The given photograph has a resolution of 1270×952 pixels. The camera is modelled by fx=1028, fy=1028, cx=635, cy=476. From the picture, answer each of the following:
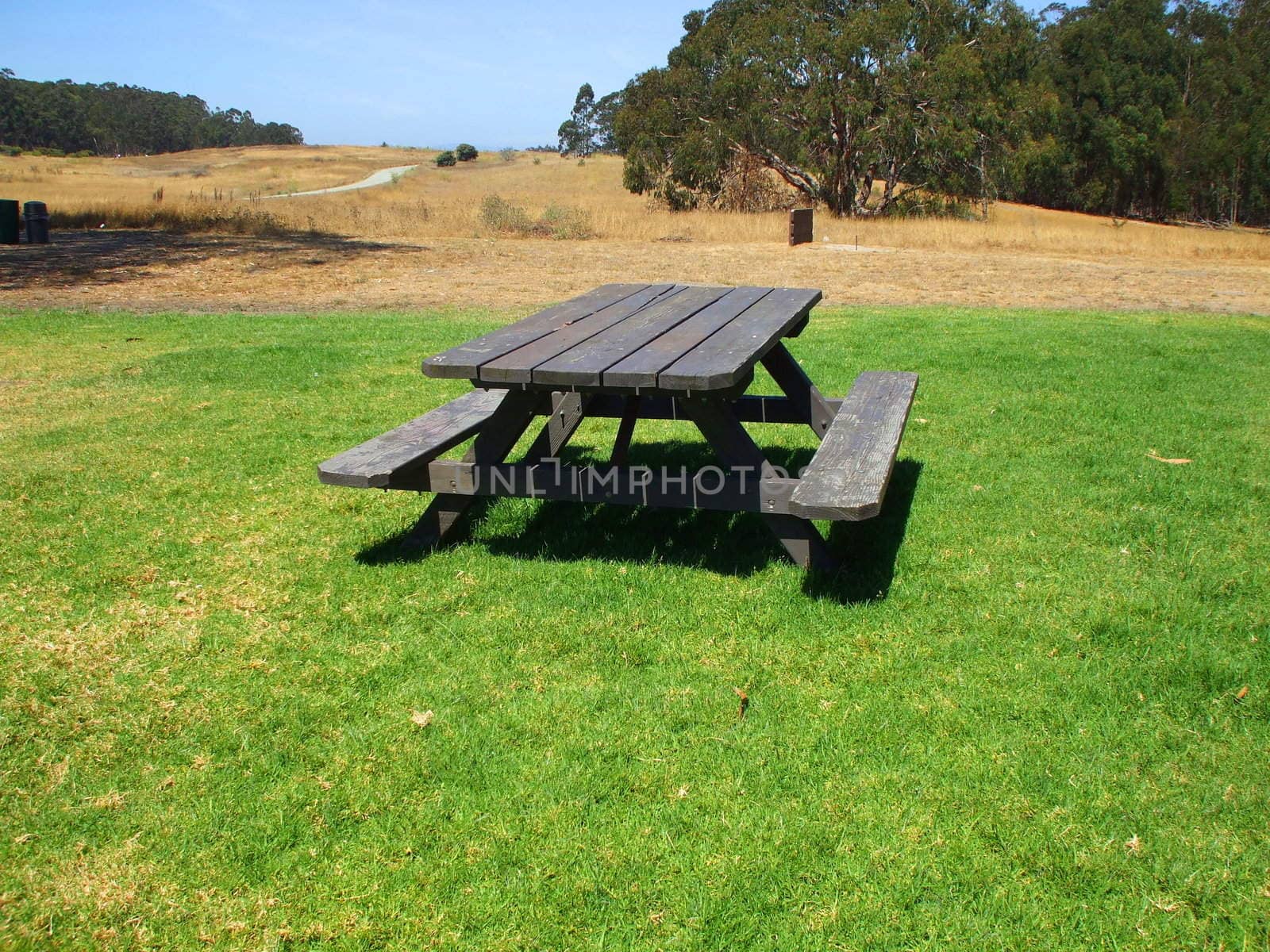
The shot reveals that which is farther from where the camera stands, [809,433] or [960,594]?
[809,433]

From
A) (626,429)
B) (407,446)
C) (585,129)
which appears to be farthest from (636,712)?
(585,129)

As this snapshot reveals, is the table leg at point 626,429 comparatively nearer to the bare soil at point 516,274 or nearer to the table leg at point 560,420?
the table leg at point 560,420

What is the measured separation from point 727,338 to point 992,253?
15347mm

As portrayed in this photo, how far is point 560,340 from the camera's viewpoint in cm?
414

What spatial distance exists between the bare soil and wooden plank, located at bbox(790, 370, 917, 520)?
635 centimetres

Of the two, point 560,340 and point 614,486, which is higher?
point 560,340

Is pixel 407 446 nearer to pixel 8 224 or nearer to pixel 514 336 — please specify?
pixel 514 336

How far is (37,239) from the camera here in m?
16.2

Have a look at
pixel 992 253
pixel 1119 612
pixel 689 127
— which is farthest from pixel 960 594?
pixel 689 127

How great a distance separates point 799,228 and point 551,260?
5474 millimetres

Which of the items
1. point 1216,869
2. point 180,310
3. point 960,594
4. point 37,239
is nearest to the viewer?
point 1216,869

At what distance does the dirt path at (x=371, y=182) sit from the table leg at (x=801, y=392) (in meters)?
40.7

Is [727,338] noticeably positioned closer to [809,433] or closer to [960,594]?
[960,594]

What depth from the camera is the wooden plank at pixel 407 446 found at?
375cm
